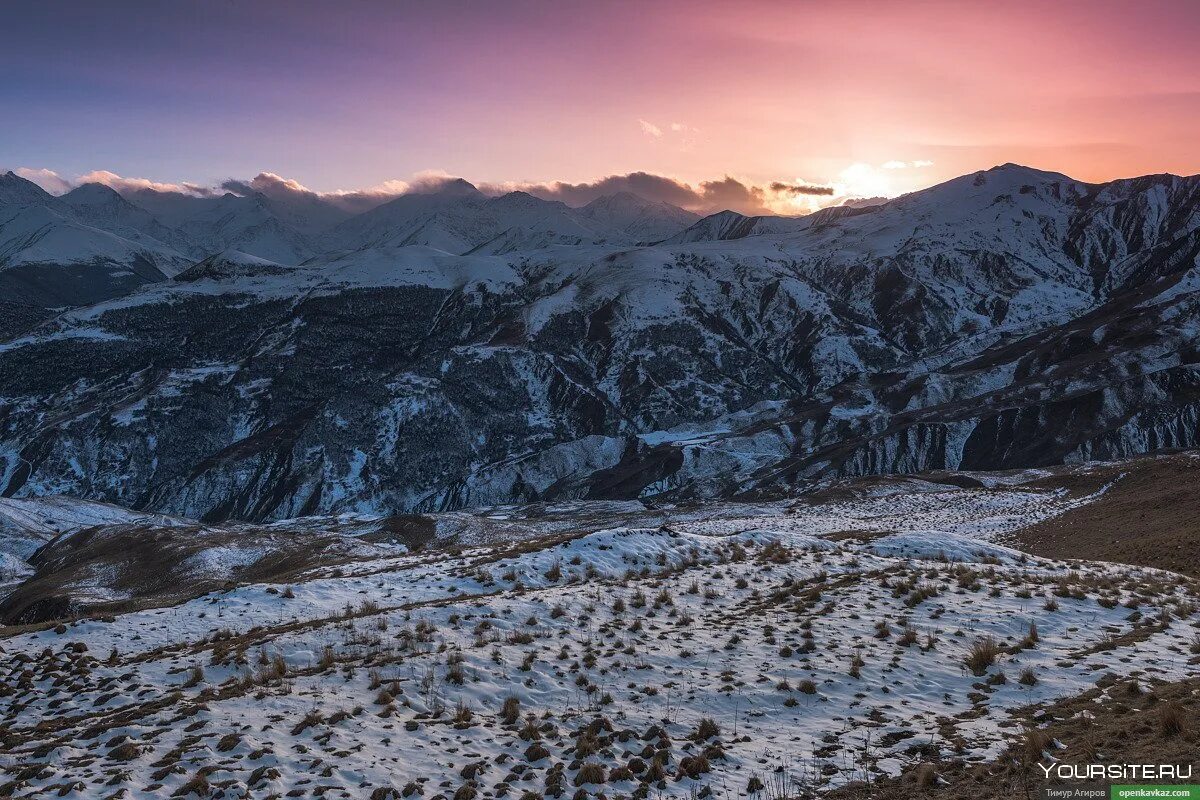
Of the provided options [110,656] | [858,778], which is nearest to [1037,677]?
[858,778]

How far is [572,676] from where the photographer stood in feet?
50.9

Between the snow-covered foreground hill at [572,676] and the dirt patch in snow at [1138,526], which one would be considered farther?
the dirt patch in snow at [1138,526]

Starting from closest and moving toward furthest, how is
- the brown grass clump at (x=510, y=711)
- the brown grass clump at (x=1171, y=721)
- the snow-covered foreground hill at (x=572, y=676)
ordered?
1. the brown grass clump at (x=1171, y=721)
2. the snow-covered foreground hill at (x=572, y=676)
3. the brown grass clump at (x=510, y=711)

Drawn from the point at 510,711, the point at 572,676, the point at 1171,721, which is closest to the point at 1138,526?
the point at 1171,721

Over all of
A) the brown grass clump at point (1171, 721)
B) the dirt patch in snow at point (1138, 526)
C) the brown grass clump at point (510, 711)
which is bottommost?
the dirt patch in snow at point (1138, 526)

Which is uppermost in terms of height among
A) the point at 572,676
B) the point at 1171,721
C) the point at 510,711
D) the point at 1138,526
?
the point at 1171,721

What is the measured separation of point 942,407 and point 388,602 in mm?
144839

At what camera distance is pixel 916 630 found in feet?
57.6

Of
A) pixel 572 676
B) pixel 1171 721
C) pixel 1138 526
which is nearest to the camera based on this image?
pixel 1171 721

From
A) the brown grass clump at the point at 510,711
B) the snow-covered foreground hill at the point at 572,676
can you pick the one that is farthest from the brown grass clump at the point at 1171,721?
the brown grass clump at the point at 510,711

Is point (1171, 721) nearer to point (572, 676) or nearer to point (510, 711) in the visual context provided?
point (572, 676)

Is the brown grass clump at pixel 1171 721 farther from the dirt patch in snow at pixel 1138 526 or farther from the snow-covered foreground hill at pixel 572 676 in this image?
the dirt patch in snow at pixel 1138 526

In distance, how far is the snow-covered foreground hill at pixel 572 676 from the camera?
11.3m

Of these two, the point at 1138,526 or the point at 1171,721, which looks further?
the point at 1138,526
